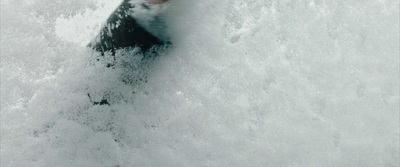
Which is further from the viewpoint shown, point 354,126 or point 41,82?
point 354,126

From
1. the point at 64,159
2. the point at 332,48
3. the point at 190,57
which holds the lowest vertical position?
the point at 64,159

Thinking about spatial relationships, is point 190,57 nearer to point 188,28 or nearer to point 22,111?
point 188,28

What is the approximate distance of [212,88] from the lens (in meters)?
1.09

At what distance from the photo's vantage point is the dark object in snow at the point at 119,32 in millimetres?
1060

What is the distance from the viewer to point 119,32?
3.48 feet

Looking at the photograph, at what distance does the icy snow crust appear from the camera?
103cm

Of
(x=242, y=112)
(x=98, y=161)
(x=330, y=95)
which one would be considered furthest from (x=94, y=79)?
(x=330, y=95)

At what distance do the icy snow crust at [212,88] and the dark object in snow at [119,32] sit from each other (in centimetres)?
3

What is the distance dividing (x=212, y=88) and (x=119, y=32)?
1.11 feet

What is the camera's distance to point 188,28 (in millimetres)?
1121

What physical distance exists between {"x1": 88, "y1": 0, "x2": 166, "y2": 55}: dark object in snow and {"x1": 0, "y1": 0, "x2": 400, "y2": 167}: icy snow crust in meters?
0.03

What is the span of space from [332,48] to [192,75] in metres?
0.48

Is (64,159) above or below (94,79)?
below

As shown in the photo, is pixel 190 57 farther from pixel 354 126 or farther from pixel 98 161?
pixel 354 126
